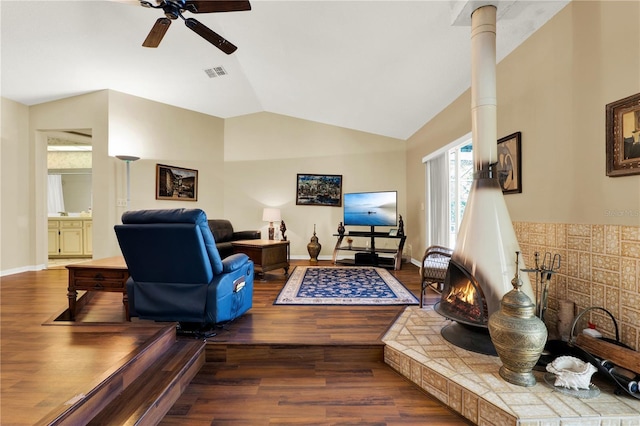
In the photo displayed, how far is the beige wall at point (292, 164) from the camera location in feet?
21.3

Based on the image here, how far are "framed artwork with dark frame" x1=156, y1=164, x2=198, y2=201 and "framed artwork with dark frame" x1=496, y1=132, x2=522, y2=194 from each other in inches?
214

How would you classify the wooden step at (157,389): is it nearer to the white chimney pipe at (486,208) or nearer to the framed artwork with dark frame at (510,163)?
the white chimney pipe at (486,208)

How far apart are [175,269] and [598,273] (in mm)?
3106

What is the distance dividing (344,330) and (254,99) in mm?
4986

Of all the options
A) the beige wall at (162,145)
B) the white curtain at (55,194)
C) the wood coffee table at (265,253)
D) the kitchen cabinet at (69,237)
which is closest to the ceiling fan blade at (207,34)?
the wood coffee table at (265,253)

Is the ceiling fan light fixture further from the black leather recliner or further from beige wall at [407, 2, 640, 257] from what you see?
beige wall at [407, 2, 640, 257]

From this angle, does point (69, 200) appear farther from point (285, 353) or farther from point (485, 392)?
point (485, 392)

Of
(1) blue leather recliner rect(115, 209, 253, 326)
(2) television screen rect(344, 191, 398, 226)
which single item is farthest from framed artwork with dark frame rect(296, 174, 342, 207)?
(1) blue leather recliner rect(115, 209, 253, 326)

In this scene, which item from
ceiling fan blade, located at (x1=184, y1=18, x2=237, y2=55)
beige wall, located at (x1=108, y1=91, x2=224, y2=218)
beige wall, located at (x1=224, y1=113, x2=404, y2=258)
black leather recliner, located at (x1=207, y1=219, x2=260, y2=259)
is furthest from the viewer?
beige wall, located at (x1=224, y1=113, x2=404, y2=258)

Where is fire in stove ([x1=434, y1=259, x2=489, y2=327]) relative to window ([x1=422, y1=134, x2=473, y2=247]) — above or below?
below

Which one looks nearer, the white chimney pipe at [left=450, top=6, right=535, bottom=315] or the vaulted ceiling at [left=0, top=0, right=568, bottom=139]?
the white chimney pipe at [left=450, top=6, right=535, bottom=315]

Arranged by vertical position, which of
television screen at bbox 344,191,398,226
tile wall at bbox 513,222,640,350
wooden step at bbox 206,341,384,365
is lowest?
wooden step at bbox 206,341,384,365

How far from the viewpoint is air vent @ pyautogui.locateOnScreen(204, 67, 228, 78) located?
4718 millimetres

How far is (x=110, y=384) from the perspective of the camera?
1669 mm
